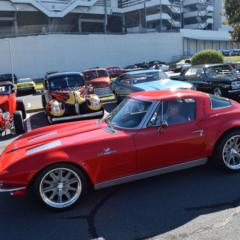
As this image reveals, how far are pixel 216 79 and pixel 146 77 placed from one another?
2.57 metres

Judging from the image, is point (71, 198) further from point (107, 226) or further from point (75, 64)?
point (75, 64)

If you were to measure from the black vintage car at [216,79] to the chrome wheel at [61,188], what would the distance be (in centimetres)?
994

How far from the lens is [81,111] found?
12.0 m

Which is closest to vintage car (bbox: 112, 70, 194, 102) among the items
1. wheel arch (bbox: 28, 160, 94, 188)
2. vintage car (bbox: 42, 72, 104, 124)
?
vintage car (bbox: 42, 72, 104, 124)

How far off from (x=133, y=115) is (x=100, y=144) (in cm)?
84

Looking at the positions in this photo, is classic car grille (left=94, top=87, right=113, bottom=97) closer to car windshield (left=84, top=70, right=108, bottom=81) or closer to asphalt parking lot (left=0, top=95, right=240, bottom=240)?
car windshield (left=84, top=70, right=108, bottom=81)

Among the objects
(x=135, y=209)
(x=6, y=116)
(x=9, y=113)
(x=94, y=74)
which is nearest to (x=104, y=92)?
(x=94, y=74)

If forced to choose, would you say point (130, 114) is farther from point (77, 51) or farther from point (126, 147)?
point (77, 51)

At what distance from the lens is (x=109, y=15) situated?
8175cm

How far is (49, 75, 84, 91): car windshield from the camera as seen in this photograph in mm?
13781

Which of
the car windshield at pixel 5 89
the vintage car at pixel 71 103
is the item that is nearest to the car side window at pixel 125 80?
the vintage car at pixel 71 103

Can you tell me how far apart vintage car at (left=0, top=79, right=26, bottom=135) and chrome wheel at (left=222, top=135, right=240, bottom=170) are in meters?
6.25

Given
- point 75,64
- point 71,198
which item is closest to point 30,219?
point 71,198

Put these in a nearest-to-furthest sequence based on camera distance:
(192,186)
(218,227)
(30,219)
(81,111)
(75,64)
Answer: (218,227) → (30,219) → (192,186) → (81,111) → (75,64)
